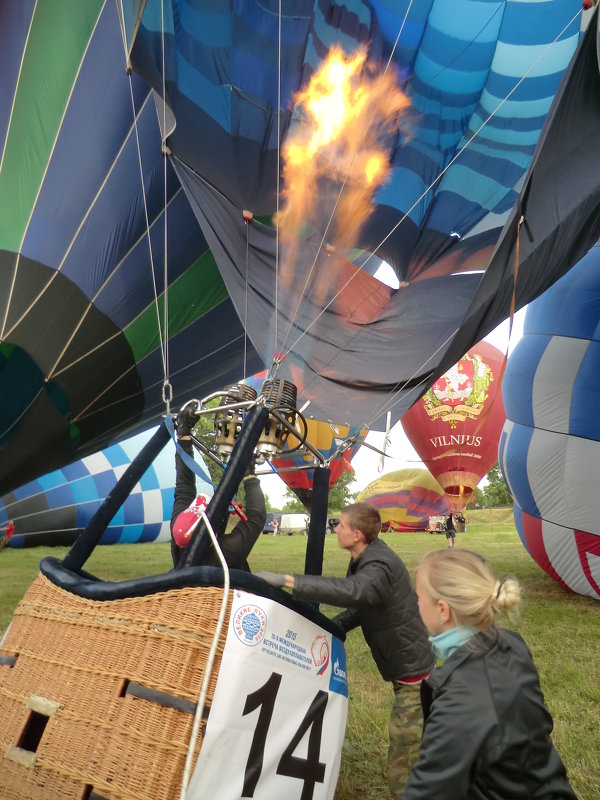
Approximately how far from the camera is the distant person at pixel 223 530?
196cm

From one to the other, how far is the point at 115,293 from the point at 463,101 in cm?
260

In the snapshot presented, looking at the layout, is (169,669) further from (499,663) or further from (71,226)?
(71,226)

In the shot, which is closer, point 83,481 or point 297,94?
point 297,94

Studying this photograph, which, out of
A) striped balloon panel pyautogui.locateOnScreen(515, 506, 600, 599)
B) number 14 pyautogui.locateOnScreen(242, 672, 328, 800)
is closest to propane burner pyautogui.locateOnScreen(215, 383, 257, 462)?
number 14 pyautogui.locateOnScreen(242, 672, 328, 800)

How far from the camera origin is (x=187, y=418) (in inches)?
77.5

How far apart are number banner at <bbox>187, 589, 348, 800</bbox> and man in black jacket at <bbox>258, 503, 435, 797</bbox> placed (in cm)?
27

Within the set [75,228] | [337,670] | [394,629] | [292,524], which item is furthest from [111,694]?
[292,524]

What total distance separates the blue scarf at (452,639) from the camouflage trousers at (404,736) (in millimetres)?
734

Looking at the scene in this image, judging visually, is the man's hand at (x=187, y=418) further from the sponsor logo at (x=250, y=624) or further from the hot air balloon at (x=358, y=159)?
the hot air balloon at (x=358, y=159)

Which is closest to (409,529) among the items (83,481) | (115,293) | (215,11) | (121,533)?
(121,533)

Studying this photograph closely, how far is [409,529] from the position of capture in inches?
723

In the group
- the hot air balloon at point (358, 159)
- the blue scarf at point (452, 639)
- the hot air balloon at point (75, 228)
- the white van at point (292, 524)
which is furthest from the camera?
the white van at point (292, 524)

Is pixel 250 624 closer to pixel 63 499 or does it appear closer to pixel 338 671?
pixel 338 671

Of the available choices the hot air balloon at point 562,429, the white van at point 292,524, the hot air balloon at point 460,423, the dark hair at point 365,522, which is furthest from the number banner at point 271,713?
the white van at point 292,524
